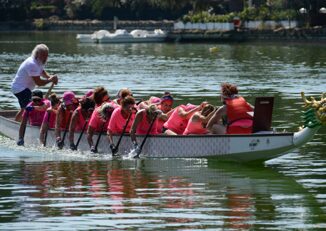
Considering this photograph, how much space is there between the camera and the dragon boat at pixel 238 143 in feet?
77.7

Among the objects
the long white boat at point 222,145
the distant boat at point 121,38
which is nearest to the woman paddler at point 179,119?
the long white boat at point 222,145

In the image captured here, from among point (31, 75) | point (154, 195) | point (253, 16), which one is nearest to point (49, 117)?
point (31, 75)

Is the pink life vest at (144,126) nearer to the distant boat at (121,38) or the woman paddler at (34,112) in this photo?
the woman paddler at (34,112)

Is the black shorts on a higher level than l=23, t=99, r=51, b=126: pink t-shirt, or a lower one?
higher

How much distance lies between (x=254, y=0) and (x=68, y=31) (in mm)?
32405

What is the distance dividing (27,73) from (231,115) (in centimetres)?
636

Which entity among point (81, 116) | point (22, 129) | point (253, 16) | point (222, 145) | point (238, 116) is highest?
point (238, 116)

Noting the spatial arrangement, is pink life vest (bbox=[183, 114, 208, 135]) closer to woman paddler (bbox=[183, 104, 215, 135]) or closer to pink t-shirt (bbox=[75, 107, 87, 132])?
woman paddler (bbox=[183, 104, 215, 135])

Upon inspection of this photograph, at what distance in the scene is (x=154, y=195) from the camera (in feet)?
71.9

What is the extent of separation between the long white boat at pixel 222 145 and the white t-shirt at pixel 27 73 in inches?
117

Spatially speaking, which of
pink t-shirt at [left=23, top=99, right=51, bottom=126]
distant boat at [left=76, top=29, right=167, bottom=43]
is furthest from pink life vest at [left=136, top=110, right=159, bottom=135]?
distant boat at [left=76, top=29, right=167, bottom=43]

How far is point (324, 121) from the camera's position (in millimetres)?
23359

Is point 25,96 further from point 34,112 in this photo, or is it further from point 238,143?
point 238,143

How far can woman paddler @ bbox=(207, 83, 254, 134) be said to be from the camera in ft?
80.9
